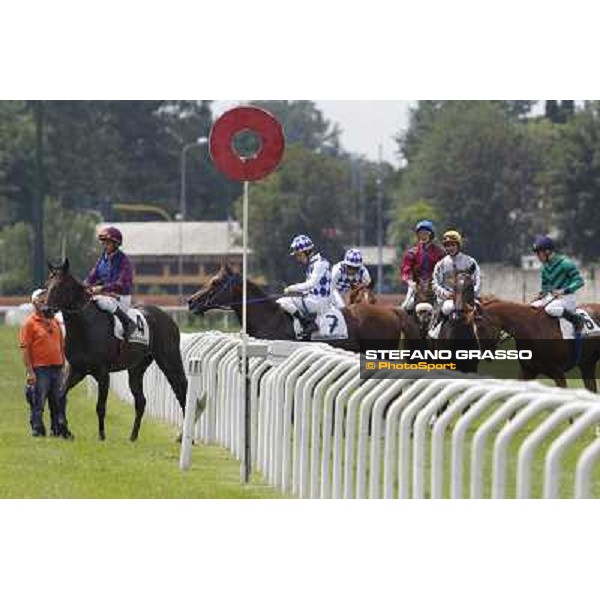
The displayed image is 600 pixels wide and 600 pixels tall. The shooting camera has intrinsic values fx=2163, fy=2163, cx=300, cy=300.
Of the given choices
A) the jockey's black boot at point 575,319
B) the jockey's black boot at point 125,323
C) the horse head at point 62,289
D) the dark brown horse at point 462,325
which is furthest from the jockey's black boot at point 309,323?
the horse head at point 62,289

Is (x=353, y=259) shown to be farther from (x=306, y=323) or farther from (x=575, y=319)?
(x=575, y=319)

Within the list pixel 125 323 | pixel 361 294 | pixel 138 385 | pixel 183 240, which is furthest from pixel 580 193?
pixel 125 323

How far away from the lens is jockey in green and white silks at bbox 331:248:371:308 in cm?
2247

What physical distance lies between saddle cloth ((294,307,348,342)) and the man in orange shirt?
2.48 metres

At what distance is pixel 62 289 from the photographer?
730 inches

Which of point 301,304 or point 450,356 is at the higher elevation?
point 301,304

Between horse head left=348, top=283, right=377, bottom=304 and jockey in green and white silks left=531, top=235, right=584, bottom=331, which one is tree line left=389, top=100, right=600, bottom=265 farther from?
jockey in green and white silks left=531, top=235, right=584, bottom=331

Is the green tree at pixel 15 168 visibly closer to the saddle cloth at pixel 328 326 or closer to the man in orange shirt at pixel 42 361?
the saddle cloth at pixel 328 326

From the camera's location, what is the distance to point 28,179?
320ft

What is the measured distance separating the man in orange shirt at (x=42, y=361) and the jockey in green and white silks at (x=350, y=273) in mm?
4208

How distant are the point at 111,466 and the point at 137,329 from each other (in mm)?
→ 4091

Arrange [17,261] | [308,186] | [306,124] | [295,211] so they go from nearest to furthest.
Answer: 1. [17,261]
2. [295,211]
3. [308,186]
4. [306,124]

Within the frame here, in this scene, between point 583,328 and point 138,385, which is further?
point 583,328

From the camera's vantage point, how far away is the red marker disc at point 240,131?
1438 cm
